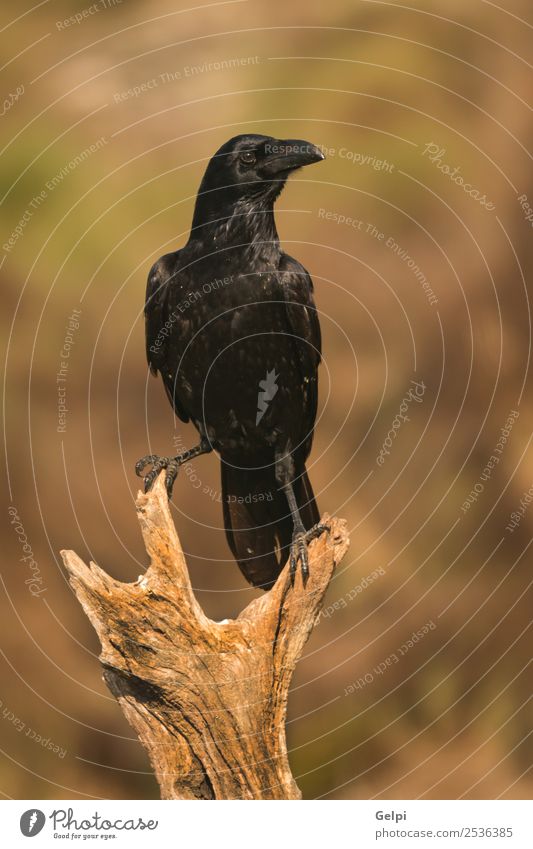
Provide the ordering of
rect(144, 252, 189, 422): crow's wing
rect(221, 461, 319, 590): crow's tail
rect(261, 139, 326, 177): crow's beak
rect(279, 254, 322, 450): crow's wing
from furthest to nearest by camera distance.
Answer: rect(221, 461, 319, 590): crow's tail
rect(144, 252, 189, 422): crow's wing
rect(279, 254, 322, 450): crow's wing
rect(261, 139, 326, 177): crow's beak

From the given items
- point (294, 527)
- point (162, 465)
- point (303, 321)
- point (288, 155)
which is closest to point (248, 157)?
point (288, 155)

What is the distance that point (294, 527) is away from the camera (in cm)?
516

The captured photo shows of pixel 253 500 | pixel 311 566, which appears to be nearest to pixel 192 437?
pixel 253 500

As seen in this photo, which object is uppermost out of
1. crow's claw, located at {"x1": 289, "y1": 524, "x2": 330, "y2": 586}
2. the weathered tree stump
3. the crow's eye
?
the crow's eye

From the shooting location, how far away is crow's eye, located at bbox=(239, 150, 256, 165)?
5133 mm

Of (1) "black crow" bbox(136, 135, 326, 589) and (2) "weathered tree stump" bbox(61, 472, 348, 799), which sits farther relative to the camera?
(1) "black crow" bbox(136, 135, 326, 589)

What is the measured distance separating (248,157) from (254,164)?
50 mm

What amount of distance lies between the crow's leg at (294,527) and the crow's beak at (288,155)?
1587 millimetres

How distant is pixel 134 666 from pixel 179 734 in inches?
16.3

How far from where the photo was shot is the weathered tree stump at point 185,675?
4445 mm

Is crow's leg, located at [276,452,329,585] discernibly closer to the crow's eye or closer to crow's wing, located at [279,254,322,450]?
crow's wing, located at [279,254,322,450]

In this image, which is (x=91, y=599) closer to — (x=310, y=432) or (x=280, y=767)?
(x=280, y=767)

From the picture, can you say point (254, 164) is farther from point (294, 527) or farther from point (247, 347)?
point (294, 527)

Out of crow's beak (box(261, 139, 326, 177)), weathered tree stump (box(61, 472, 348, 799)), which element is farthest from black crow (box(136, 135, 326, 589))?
weathered tree stump (box(61, 472, 348, 799))
